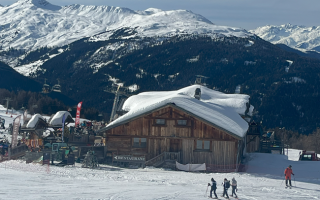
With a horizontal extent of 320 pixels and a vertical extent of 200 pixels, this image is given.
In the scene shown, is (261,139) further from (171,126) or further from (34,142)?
(34,142)

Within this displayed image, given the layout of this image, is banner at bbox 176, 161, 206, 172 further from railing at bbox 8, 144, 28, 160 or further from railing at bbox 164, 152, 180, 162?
railing at bbox 8, 144, 28, 160

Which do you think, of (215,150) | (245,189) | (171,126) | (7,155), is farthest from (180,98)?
(7,155)

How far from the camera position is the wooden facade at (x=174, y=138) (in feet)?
133

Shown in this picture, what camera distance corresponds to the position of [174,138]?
41656 mm

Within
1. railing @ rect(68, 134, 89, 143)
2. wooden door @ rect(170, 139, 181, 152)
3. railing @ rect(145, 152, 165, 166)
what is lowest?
railing @ rect(145, 152, 165, 166)

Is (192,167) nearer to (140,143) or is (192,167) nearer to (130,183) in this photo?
(140,143)

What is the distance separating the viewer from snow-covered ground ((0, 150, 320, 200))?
1071 inches

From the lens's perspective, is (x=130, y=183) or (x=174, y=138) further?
(x=174, y=138)

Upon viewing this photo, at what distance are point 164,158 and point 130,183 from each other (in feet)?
32.3

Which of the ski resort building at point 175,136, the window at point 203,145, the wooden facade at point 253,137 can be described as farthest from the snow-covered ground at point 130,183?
the wooden facade at point 253,137

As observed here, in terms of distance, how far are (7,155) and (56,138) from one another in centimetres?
967

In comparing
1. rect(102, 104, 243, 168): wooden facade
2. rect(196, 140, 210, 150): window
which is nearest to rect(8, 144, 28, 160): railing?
rect(102, 104, 243, 168): wooden facade

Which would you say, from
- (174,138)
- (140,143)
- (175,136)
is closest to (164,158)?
(174,138)

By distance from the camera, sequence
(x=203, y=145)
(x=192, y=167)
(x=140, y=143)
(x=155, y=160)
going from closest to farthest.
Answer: (x=192, y=167), (x=155, y=160), (x=203, y=145), (x=140, y=143)
